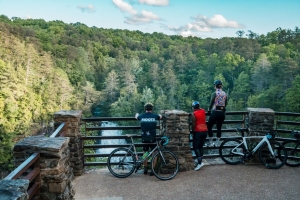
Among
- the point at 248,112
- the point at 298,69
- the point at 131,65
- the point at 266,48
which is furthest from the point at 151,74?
the point at 248,112

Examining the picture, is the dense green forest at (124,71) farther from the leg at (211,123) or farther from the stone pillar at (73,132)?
the leg at (211,123)

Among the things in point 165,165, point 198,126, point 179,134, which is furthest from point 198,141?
point 165,165

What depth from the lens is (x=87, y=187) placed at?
5.52 m

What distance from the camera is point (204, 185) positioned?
17.8 ft

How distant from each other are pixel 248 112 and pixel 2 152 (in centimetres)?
2533

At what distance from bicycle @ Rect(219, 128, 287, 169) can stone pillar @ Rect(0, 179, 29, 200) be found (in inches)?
196

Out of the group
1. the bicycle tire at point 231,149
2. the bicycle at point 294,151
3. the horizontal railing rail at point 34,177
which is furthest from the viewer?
the bicycle tire at point 231,149

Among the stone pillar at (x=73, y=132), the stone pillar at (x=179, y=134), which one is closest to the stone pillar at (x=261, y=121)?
the stone pillar at (x=179, y=134)

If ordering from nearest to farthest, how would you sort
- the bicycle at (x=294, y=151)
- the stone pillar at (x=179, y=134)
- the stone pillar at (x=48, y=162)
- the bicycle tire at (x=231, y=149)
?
the stone pillar at (x=48, y=162), the stone pillar at (x=179, y=134), the bicycle at (x=294, y=151), the bicycle tire at (x=231, y=149)

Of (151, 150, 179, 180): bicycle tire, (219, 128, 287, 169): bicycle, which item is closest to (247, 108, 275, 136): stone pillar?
(219, 128, 287, 169): bicycle

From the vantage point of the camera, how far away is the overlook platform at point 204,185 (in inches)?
197

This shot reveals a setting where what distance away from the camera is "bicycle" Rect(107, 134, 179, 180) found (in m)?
5.81

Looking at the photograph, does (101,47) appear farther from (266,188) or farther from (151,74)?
(266,188)

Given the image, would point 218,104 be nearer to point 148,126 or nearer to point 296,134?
point 148,126
